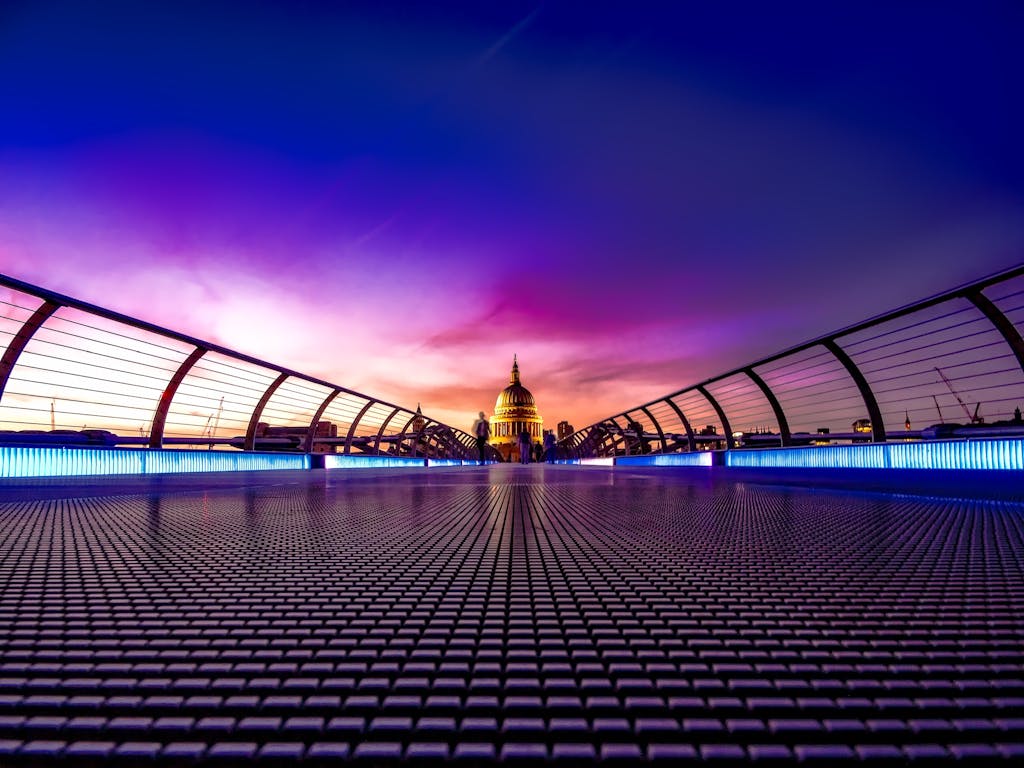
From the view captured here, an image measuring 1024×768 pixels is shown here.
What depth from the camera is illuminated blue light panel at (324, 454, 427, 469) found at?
11.5 metres

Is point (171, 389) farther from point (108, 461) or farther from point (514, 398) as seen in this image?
point (514, 398)

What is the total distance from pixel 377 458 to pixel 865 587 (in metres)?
13.0

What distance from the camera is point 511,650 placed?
77cm

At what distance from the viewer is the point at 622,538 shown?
1772 millimetres

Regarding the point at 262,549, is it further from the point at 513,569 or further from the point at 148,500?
the point at 148,500

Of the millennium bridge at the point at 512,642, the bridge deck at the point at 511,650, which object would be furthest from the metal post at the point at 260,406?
the bridge deck at the point at 511,650

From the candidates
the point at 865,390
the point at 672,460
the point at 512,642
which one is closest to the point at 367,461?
the point at 672,460

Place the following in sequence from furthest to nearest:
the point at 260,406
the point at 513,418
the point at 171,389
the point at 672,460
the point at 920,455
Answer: the point at 513,418
the point at 672,460
the point at 260,406
the point at 171,389
the point at 920,455

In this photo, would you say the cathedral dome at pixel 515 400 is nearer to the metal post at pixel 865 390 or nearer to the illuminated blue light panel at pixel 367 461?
the illuminated blue light panel at pixel 367 461

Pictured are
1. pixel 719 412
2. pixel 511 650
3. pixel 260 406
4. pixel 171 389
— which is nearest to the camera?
pixel 511 650

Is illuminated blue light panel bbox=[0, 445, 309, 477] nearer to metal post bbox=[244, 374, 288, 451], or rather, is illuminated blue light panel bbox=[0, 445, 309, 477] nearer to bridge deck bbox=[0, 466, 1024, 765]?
metal post bbox=[244, 374, 288, 451]

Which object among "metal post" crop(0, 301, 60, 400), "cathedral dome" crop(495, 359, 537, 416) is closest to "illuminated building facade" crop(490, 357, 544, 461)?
"cathedral dome" crop(495, 359, 537, 416)

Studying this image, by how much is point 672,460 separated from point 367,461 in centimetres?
783

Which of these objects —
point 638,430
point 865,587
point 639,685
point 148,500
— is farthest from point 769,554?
point 638,430
